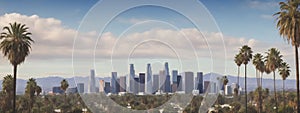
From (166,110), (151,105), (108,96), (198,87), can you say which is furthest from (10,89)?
(108,96)

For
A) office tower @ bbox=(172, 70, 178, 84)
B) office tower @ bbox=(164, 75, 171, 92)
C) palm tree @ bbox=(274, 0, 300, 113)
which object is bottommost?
office tower @ bbox=(164, 75, 171, 92)

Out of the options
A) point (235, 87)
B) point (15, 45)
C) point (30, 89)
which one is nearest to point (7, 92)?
point (30, 89)

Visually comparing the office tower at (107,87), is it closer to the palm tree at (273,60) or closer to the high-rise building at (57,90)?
the palm tree at (273,60)

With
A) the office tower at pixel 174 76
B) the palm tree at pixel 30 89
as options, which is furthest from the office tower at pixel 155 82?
the palm tree at pixel 30 89

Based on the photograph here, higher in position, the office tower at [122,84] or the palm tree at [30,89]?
the office tower at [122,84]

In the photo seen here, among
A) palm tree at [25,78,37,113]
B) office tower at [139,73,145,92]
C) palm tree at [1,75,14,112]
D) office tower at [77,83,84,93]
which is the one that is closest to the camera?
office tower at [77,83,84,93]

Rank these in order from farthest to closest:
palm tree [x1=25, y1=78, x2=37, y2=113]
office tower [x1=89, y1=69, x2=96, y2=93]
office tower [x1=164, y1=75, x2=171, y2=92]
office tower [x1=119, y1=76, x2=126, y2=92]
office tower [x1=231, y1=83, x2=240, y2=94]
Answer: office tower [x1=231, y1=83, x2=240, y2=94] → palm tree [x1=25, y1=78, x2=37, y2=113] → office tower [x1=164, y1=75, x2=171, y2=92] → office tower [x1=119, y1=76, x2=126, y2=92] → office tower [x1=89, y1=69, x2=96, y2=93]

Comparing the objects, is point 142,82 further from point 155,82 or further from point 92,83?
point 92,83

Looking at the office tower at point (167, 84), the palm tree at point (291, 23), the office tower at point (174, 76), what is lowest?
the office tower at point (167, 84)

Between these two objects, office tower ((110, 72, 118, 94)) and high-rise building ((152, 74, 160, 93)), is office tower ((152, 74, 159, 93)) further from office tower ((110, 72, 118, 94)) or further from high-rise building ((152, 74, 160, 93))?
office tower ((110, 72, 118, 94))

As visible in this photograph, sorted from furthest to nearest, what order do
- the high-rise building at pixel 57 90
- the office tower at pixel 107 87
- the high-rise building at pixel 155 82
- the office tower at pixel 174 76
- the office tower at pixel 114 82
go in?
the high-rise building at pixel 57 90 → the office tower at pixel 174 76 → the high-rise building at pixel 155 82 → the office tower at pixel 107 87 → the office tower at pixel 114 82

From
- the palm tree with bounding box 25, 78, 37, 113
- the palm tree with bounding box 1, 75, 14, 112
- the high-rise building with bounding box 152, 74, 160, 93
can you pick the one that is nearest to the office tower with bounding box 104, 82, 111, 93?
the high-rise building with bounding box 152, 74, 160, 93
